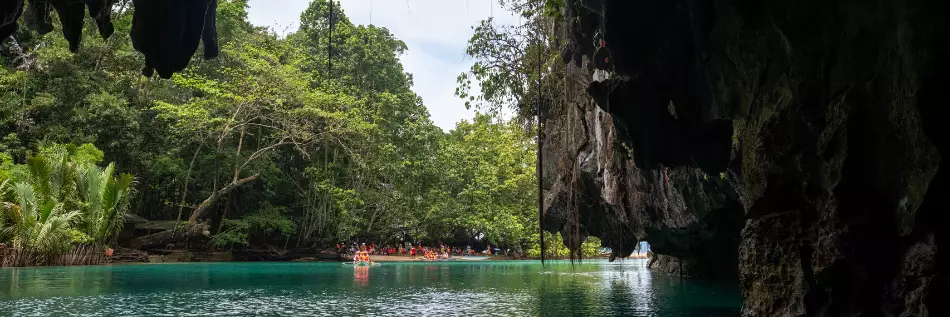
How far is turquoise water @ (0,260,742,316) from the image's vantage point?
968 centimetres

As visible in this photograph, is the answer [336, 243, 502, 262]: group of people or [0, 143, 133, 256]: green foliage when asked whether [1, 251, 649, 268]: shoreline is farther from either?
[0, 143, 133, 256]: green foliage

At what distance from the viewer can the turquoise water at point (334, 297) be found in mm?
9680

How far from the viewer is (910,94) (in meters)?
4.36

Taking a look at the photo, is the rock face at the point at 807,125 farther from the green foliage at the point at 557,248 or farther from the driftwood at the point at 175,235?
the green foliage at the point at 557,248

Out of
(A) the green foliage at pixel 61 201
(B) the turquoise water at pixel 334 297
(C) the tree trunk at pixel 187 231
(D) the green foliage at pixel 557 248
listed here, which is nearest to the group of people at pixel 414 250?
(D) the green foliage at pixel 557 248

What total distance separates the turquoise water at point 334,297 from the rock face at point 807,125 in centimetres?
331

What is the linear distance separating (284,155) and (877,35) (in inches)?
1148

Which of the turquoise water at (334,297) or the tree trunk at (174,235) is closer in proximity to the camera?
the turquoise water at (334,297)

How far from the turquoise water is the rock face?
3.31 m

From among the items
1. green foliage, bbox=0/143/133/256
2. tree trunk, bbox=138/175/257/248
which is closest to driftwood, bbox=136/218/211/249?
tree trunk, bbox=138/175/257/248

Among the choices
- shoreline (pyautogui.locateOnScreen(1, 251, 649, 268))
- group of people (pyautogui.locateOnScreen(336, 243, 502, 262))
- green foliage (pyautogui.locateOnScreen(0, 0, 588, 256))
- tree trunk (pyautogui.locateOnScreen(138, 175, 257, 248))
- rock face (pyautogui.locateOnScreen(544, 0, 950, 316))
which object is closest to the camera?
rock face (pyautogui.locateOnScreen(544, 0, 950, 316))

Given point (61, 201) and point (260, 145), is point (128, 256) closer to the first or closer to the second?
point (61, 201)

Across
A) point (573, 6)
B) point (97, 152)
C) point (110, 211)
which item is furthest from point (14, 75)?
point (573, 6)

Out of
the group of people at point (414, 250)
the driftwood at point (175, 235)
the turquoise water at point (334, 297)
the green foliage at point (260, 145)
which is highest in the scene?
the green foliage at point (260, 145)
